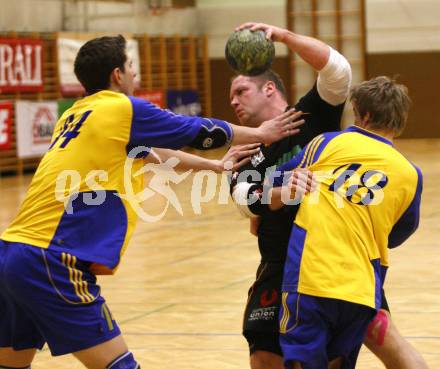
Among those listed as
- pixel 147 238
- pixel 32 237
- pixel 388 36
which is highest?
pixel 388 36

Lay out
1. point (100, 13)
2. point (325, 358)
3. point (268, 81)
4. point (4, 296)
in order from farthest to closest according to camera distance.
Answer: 1. point (100, 13)
2. point (268, 81)
3. point (4, 296)
4. point (325, 358)

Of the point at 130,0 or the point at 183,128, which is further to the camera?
the point at 130,0

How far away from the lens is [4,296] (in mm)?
3811

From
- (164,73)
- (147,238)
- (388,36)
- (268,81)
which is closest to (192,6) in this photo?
(164,73)

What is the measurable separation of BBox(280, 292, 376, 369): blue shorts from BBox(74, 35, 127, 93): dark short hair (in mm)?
1123

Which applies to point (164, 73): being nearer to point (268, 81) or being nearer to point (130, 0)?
point (130, 0)

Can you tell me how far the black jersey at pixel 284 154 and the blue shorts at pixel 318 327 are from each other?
54 centimetres

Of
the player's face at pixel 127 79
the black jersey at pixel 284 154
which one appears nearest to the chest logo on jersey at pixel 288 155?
the black jersey at pixel 284 154

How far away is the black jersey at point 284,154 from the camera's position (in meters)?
4.15

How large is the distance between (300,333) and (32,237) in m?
1.09

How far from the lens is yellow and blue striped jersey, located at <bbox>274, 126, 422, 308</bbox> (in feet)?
11.6

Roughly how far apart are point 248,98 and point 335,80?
1.39ft

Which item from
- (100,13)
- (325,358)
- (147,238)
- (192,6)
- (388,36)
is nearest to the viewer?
(325,358)

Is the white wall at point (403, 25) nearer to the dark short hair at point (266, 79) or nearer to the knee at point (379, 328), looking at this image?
the dark short hair at point (266, 79)
